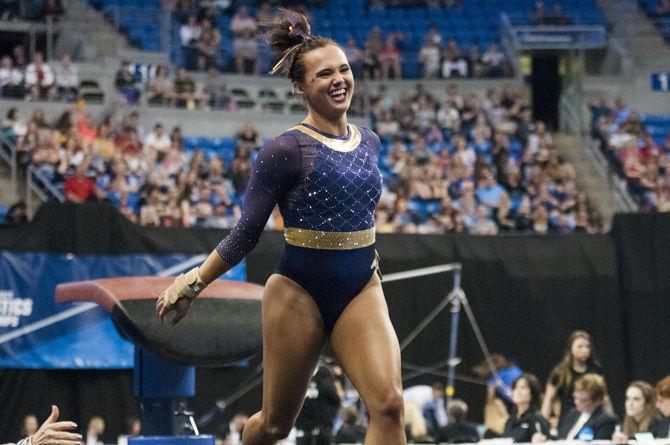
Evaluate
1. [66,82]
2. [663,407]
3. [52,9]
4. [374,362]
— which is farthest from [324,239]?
[52,9]

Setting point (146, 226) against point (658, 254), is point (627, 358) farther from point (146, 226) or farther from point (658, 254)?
point (146, 226)

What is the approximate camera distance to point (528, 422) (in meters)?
8.29

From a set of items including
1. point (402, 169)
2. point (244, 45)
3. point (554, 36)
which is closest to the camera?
point (402, 169)

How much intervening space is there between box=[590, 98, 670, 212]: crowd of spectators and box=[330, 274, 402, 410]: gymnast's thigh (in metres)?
10.8

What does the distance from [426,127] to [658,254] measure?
6.25m

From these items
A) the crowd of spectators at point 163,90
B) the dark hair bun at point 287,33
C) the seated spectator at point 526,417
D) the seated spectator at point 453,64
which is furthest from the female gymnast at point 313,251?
the seated spectator at point 453,64

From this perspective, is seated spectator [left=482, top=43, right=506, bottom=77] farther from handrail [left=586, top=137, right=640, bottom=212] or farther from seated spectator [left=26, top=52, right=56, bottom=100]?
seated spectator [left=26, top=52, right=56, bottom=100]

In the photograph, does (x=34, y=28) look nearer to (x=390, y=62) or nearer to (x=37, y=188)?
(x=37, y=188)

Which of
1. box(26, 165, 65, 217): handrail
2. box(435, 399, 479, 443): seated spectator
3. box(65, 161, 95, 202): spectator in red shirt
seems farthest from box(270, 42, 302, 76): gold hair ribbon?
box(26, 165, 65, 217): handrail

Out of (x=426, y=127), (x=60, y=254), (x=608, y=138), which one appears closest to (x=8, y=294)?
(x=60, y=254)

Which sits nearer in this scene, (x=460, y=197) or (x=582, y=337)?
(x=582, y=337)

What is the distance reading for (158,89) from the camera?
57.2 feet

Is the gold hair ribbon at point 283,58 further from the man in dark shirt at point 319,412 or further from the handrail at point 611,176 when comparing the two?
the handrail at point 611,176

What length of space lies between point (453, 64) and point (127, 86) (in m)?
5.71
